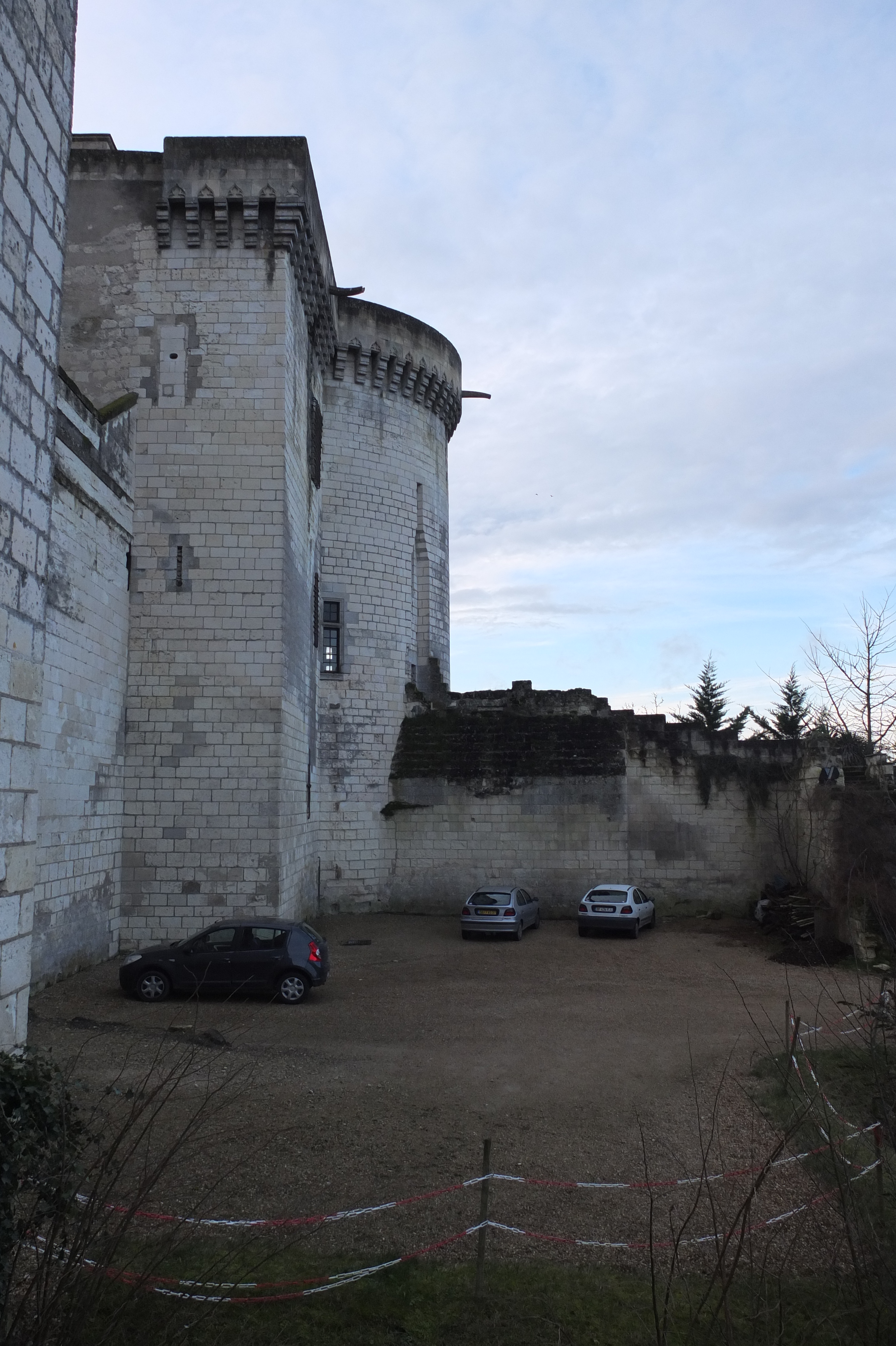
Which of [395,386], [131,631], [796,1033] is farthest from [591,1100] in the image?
[395,386]

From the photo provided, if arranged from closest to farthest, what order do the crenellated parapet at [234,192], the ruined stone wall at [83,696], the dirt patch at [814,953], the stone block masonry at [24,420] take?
the stone block masonry at [24,420]
the ruined stone wall at [83,696]
the dirt patch at [814,953]
the crenellated parapet at [234,192]

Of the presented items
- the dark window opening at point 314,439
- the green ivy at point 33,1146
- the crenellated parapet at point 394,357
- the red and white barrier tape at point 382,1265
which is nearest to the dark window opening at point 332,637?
the dark window opening at point 314,439

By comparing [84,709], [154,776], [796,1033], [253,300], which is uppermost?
[253,300]

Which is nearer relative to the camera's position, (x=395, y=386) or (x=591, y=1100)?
(x=591, y=1100)

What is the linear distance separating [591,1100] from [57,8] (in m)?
9.16

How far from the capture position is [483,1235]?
493 centimetres

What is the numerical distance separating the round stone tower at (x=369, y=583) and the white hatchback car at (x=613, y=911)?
510 cm

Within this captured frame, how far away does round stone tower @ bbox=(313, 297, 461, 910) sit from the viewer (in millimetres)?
20781

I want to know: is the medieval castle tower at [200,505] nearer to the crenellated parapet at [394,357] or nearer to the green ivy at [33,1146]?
the crenellated parapet at [394,357]

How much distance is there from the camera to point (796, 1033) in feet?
13.1

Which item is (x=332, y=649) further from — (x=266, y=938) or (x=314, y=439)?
(x=266, y=938)

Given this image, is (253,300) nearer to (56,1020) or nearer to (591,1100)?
(56,1020)

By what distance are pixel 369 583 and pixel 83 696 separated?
9.35m

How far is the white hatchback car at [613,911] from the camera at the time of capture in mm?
17891
